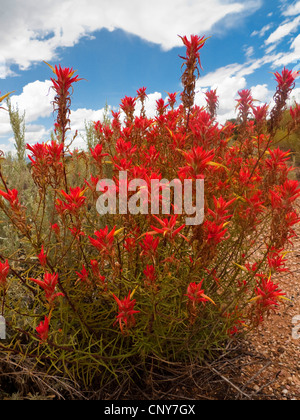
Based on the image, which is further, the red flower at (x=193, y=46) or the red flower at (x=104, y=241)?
the red flower at (x=193, y=46)

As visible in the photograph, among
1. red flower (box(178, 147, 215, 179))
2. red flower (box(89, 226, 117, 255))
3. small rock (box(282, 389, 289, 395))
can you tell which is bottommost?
small rock (box(282, 389, 289, 395))

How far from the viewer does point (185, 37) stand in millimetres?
1741

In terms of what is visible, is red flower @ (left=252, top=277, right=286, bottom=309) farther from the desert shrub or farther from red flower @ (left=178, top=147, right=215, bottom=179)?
red flower @ (left=178, top=147, right=215, bottom=179)

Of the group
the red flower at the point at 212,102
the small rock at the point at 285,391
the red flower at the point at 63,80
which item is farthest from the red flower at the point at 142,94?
the small rock at the point at 285,391

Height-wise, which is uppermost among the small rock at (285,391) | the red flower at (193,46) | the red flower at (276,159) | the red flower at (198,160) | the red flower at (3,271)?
the red flower at (193,46)

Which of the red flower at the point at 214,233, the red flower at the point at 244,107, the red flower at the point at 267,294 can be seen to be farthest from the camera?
the red flower at the point at 244,107

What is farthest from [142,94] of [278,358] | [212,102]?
[278,358]

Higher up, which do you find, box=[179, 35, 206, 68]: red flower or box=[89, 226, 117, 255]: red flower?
box=[179, 35, 206, 68]: red flower

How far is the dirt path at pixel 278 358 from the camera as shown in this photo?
1944 mm

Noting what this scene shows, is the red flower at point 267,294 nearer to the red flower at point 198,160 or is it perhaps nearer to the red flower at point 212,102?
the red flower at point 198,160

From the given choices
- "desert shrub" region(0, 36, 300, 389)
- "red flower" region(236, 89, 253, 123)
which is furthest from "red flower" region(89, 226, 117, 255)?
"red flower" region(236, 89, 253, 123)

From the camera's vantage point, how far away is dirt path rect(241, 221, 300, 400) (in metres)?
1.94

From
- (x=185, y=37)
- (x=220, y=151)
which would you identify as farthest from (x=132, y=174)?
(x=220, y=151)
